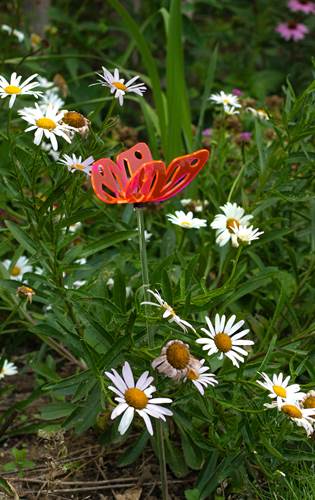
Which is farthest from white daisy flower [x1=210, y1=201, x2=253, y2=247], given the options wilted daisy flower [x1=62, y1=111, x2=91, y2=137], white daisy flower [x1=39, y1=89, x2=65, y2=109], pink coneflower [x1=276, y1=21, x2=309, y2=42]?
pink coneflower [x1=276, y1=21, x2=309, y2=42]

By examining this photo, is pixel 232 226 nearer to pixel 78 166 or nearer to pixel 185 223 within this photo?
pixel 185 223

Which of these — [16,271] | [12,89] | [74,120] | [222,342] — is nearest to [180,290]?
[222,342]

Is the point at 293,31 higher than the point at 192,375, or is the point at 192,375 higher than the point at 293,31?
the point at 293,31

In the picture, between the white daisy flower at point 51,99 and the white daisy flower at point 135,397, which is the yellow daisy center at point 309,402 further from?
the white daisy flower at point 51,99

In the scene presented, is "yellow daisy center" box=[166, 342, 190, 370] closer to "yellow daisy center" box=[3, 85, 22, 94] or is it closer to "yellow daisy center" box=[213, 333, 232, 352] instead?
"yellow daisy center" box=[213, 333, 232, 352]

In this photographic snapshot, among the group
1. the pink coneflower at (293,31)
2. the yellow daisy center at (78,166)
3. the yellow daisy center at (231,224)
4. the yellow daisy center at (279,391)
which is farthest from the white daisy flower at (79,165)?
the pink coneflower at (293,31)

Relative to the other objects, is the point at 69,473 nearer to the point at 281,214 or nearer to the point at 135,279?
the point at 135,279
